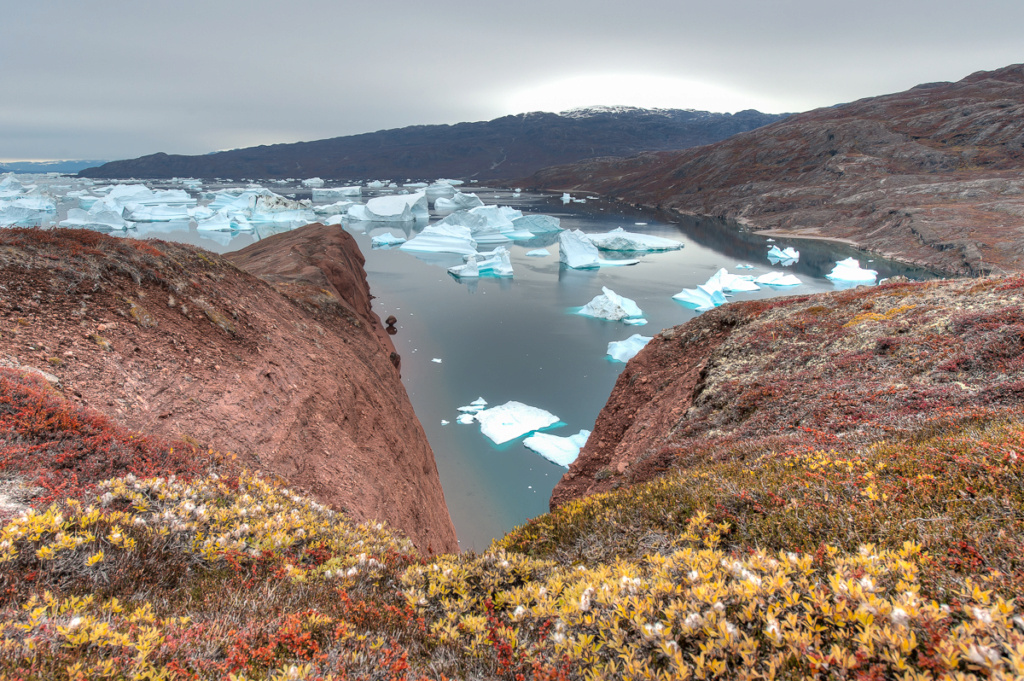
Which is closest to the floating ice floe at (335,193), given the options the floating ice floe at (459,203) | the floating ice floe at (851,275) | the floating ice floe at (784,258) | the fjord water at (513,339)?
the floating ice floe at (459,203)

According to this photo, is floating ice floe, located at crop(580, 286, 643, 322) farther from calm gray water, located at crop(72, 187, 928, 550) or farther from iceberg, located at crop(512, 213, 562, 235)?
iceberg, located at crop(512, 213, 562, 235)

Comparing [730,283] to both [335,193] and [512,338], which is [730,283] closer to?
[512,338]

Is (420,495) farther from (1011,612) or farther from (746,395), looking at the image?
(1011,612)

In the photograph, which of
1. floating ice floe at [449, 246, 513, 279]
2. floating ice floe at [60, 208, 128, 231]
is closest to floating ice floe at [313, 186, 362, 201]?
floating ice floe at [60, 208, 128, 231]

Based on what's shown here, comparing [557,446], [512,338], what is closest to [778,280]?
[512,338]

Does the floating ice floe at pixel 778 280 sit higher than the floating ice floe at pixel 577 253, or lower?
lower

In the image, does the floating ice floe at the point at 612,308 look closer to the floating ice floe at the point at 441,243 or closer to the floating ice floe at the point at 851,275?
the floating ice floe at the point at 851,275

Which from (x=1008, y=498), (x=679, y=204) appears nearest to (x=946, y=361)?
(x=1008, y=498)
